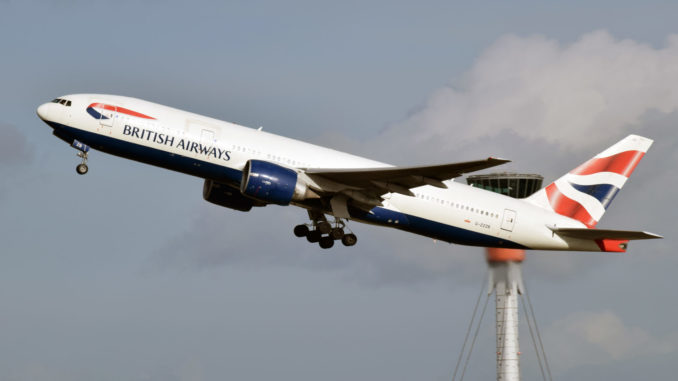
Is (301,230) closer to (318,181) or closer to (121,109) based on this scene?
(318,181)

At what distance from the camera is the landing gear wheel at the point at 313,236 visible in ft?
161

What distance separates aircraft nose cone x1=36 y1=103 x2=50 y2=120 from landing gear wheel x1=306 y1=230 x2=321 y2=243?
1358cm

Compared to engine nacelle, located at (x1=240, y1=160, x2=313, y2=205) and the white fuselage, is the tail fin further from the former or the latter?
engine nacelle, located at (x1=240, y1=160, x2=313, y2=205)

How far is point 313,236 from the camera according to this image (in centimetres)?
4928

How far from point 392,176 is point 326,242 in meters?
7.01

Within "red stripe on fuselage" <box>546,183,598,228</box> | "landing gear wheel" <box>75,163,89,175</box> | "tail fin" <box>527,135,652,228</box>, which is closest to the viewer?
"landing gear wheel" <box>75,163,89,175</box>

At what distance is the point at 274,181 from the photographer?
140 ft

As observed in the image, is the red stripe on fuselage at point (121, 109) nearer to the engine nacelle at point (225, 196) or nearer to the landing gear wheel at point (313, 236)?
the engine nacelle at point (225, 196)

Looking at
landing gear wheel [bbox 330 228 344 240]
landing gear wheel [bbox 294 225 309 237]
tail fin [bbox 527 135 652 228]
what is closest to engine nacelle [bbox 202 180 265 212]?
landing gear wheel [bbox 294 225 309 237]

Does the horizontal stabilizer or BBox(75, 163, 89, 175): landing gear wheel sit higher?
the horizontal stabilizer

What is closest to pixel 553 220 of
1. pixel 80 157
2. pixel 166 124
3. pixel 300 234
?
pixel 300 234

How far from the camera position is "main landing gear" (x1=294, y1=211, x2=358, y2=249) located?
48156 millimetres

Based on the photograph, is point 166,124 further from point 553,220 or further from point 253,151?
point 553,220

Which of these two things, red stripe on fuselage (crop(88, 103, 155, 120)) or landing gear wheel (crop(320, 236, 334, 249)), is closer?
red stripe on fuselage (crop(88, 103, 155, 120))
